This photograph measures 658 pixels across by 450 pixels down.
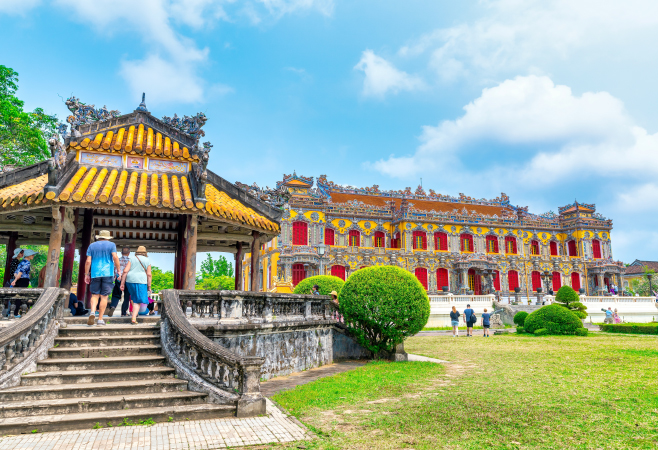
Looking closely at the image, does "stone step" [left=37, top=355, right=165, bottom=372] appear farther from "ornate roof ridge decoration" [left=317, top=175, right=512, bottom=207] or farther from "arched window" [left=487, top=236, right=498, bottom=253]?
"arched window" [left=487, top=236, right=498, bottom=253]

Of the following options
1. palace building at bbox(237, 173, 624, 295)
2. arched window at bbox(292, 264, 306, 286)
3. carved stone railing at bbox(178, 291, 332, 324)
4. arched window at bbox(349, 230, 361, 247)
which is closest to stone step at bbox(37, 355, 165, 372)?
carved stone railing at bbox(178, 291, 332, 324)

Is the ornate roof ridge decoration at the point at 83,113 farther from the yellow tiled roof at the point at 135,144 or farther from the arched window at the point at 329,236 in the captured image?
the arched window at the point at 329,236

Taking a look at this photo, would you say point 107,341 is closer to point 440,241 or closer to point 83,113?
point 83,113

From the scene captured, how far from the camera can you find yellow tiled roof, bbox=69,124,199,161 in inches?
432

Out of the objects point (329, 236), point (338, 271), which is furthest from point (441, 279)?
point (329, 236)

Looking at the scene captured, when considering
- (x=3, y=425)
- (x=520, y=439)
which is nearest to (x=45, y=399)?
(x=3, y=425)

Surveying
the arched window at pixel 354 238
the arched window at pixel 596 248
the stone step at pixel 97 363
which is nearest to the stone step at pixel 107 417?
the stone step at pixel 97 363

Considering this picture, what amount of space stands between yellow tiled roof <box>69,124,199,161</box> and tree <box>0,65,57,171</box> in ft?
43.1

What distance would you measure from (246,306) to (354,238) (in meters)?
34.6

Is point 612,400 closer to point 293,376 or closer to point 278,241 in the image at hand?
point 293,376

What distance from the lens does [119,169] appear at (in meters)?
11.0

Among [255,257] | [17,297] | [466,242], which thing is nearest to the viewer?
[17,297]

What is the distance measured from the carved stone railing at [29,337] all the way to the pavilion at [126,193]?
200 centimetres

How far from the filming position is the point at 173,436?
5098 millimetres
